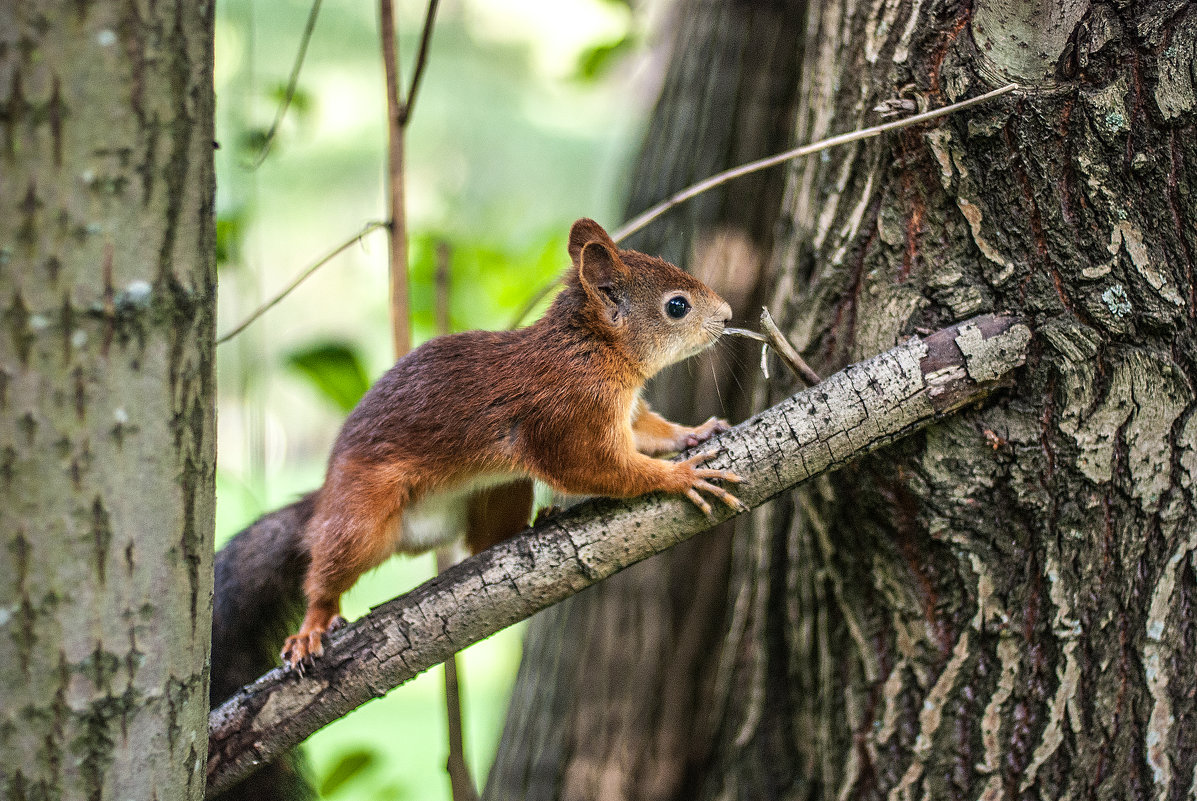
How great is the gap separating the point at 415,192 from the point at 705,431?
11.3ft

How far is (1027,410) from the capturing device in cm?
155

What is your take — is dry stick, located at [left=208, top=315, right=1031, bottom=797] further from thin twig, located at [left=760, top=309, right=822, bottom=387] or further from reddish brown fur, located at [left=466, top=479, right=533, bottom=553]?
reddish brown fur, located at [left=466, top=479, right=533, bottom=553]

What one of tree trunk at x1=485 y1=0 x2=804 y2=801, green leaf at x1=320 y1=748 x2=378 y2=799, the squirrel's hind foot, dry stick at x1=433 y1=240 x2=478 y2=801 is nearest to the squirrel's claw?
the squirrel's hind foot

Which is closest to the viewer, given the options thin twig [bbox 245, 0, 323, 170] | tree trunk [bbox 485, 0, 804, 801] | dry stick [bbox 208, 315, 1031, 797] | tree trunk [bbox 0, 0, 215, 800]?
tree trunk [bbox 0, 0, 215, 800]

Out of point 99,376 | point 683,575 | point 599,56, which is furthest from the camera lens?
point 683,575

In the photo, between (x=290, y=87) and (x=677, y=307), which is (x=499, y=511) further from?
(x=290, y=87)

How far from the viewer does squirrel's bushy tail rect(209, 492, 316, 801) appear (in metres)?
1.82

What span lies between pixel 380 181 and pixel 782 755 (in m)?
3.64

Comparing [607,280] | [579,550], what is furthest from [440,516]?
[607,280]

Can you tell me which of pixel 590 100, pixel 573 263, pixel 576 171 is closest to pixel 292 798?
pixel 573 263

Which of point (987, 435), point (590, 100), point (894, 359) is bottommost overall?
point (987, 435)

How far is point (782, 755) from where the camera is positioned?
210cm

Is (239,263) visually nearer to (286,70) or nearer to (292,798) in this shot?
(292,798)

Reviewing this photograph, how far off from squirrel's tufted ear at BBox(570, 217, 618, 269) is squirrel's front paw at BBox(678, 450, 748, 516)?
0.54 metres
